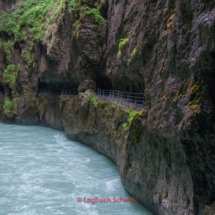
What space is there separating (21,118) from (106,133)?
1805 cm

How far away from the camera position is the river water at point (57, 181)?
829 cm

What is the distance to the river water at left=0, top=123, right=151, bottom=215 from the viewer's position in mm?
8289

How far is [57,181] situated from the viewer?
1068 cm

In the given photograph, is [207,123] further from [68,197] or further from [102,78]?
[102,78]

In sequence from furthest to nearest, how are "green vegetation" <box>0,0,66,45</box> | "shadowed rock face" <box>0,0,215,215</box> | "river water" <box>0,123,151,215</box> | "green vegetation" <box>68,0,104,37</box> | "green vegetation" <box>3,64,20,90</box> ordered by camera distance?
1. "green vegetation" <box>3,64,20,90</box>
2. "green vegetation" <box>0,0,66,45</box>
3. "green vegetation" <box>68,0,104,37</box>
4. "river water" <box>0,123,151,215</box>
5. "shadowed rock face" <box>0,0,215,215</box>

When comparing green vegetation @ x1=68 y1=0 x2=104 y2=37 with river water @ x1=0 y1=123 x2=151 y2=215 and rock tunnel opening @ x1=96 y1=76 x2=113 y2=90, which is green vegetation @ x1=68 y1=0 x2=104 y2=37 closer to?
rock tunnel opening @ x1=96 y1=76 x2=113 y2=90

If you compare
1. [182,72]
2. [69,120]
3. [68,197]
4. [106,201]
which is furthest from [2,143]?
[182,72]

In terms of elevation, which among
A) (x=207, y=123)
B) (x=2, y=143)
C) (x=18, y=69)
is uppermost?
(x=18, y=69)

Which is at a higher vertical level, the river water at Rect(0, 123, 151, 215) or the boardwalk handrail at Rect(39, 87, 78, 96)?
the boardwalk handrail at Rect(39, 87, 78, 96)

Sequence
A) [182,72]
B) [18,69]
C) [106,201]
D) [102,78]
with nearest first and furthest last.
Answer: [182,72] → [106,201] → [102,78] → [18,69]

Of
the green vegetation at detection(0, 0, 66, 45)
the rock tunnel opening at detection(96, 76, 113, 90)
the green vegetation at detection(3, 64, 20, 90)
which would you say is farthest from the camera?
the green vegetation at detection(3, 64, 20, 90)

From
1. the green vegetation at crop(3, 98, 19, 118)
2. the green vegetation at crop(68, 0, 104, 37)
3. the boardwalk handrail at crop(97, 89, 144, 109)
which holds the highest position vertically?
the green vegetation at crop(68, 0, 104, 37)

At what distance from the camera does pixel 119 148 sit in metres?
11.0

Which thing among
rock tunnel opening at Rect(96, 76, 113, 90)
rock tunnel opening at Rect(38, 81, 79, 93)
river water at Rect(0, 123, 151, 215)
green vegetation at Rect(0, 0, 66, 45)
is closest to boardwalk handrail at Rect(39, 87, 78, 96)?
rock tunnel opening at Rect(38, 81, 79, 93)
